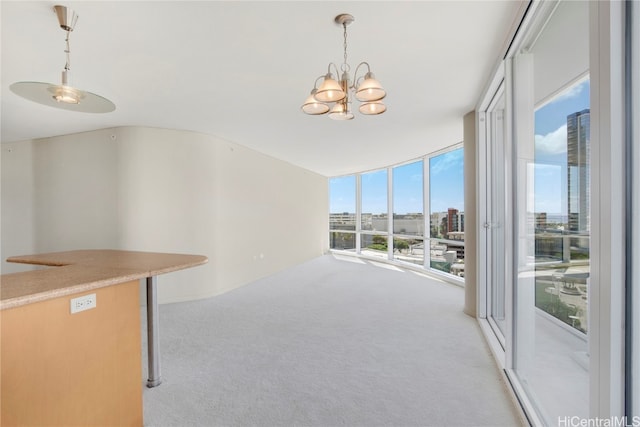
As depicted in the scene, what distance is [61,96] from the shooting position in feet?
5.65

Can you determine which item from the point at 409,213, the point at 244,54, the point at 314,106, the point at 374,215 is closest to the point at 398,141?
the point at 409,213

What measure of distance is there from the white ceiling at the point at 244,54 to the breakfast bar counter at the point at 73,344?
156 centimetres

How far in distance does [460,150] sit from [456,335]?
353 centimetres

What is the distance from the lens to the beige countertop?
123cm

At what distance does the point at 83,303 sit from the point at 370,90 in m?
2.03

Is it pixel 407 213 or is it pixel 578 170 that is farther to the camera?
pixel 407 213

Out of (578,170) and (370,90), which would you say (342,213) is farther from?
(578,170)

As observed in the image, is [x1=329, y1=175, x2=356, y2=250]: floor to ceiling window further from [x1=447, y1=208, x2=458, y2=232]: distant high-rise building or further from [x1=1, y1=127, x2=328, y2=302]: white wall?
[x1=1, y1=127, x2=328, y2=302]: white wall

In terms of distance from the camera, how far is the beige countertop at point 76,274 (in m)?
1.23

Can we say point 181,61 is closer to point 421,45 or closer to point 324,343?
point 421,45

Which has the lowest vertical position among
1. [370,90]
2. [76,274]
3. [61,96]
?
[76,274]

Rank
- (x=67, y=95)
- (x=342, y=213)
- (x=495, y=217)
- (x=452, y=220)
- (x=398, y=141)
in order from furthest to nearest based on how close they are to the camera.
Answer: (x=342, y=213) → (x=452, y=220) → (x=398, y=141) → (x=495, y=217) → (x=67, y=95)

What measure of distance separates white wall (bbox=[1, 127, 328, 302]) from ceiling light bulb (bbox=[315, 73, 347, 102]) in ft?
10.5
